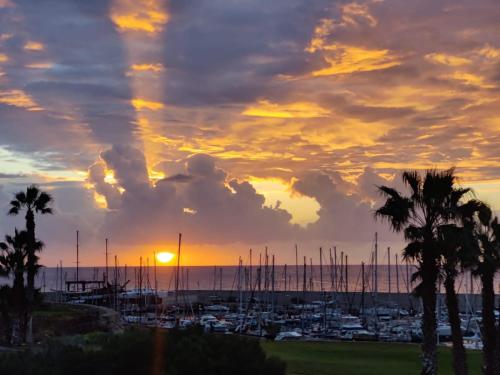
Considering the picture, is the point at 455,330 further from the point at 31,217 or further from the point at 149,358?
the point at 31,217

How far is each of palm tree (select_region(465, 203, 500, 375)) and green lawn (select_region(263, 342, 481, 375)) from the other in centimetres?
1061

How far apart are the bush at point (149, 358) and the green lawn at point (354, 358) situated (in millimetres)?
14209

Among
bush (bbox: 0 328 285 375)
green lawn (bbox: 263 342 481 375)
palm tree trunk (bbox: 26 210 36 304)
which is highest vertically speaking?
palm tree trunk (bbox: 26 210 36 304)

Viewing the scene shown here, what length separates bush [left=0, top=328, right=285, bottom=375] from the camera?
20328 mm

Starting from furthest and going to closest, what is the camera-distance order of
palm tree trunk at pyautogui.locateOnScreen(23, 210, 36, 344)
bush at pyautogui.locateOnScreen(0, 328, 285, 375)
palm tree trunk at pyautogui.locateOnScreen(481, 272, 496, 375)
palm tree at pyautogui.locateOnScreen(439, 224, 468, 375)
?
1. palm tree trunk at pyautogui.locateOnScreen(23, 210, 36, 344)
2. palm tree trunk at pyautogui.locateOnScreen(481, 272, 496, 375)
3. palm tree at pyautogui.locateOnScreen(439, 224, 468, 375)
4. bush at pyautogui.locateOnScreen(0, 328, 285, 375)

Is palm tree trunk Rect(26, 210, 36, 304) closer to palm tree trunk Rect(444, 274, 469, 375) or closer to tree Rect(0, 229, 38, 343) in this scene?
tree Rect(0, 229, 38, 343)

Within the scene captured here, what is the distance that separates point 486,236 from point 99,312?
36.3 m

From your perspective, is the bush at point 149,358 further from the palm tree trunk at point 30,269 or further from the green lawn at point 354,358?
the palm tree trunk at point 30,269

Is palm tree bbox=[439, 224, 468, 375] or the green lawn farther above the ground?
palm tree bbox=[439, 224, 468, 375]

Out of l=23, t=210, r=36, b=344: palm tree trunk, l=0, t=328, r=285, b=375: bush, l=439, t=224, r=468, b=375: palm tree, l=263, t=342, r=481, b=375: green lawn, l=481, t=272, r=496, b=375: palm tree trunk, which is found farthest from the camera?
l=23, t=210, r=36, b=344: palm tree trunk

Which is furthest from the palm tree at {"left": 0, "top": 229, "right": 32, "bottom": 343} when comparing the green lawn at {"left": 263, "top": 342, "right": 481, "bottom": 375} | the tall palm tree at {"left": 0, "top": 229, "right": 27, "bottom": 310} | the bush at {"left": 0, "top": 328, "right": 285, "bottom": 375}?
the bush at {"left": 0, "top": 328, "right": 285, "bottom": 375}

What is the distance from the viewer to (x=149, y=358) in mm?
20734

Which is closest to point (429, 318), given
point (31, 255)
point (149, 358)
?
point (149, 358)

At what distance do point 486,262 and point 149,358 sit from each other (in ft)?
44.7
